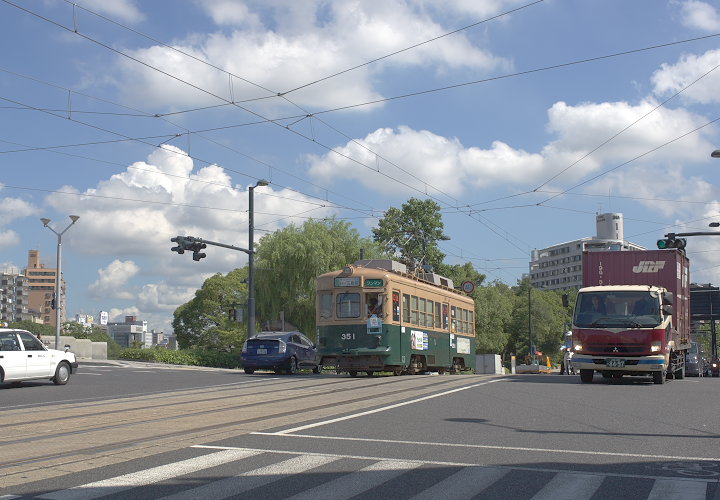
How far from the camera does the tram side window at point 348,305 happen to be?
2523cm

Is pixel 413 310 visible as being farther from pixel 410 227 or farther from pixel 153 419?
pixel 410 227

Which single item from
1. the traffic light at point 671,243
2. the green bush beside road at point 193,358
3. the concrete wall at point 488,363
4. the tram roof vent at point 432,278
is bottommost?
the concrete wall at point 488,363

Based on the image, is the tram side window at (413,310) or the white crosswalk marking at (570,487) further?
the tram side window at (413,310)

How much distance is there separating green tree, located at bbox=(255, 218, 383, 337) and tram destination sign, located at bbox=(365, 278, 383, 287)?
23753mm

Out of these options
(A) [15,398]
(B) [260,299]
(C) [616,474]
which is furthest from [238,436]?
(B) [260,299]

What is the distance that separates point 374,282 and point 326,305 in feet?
6.19

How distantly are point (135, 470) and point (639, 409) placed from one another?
29.6 ft

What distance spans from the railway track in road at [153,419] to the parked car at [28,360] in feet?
13.7

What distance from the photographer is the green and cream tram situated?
24844 millimetres

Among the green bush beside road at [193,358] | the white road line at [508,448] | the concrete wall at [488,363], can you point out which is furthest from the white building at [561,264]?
the white road line at [508,448]

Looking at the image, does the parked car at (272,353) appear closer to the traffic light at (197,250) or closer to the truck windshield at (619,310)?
the traffic light at (197,250)

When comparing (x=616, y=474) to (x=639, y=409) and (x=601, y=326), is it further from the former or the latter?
(x=601, y=326)

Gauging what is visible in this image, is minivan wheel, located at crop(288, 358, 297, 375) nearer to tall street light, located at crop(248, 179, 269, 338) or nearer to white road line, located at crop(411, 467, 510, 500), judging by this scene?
tall street light, located at crop(248, 179, 269, 338)

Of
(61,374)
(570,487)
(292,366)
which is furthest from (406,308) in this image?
(570,487)
